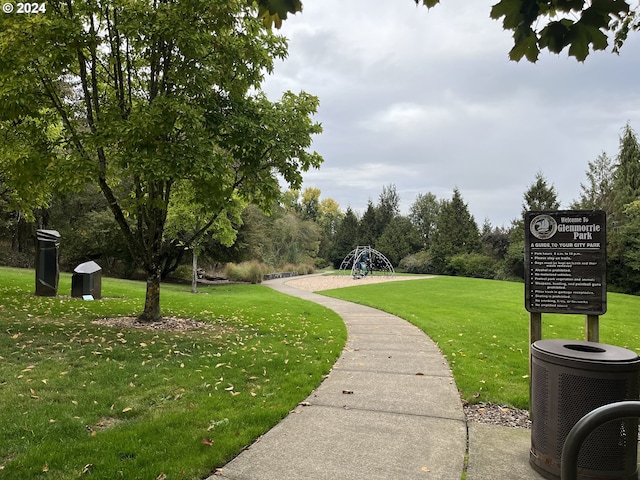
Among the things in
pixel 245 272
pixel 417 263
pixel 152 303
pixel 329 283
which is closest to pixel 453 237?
pixel 417 263

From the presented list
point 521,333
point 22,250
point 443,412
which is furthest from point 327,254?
point 443,412

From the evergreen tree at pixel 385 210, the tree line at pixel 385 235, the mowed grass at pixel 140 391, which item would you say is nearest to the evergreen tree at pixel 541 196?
the tree line at pixel 385 235

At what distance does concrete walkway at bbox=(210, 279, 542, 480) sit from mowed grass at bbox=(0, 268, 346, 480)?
0.85 ft

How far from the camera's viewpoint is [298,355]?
23.1ft

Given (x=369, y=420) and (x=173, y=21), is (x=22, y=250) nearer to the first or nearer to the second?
(x=173, y=21)

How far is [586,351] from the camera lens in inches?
141

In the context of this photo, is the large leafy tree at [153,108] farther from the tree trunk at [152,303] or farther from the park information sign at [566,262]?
the park information sign at [566,262]

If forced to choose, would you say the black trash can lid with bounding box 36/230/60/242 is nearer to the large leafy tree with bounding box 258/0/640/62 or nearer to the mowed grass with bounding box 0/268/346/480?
the mowed grass with bounding box 0/268/346/480

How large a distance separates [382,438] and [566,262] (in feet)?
8.06

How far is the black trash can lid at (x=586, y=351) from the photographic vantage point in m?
3.29

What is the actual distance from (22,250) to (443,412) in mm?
35625

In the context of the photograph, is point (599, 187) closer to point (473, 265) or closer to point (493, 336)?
point (473, 265)

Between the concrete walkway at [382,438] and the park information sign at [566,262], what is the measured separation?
1.32 m

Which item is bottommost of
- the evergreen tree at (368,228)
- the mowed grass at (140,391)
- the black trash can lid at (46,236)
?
the mowed grass at (140,391)
